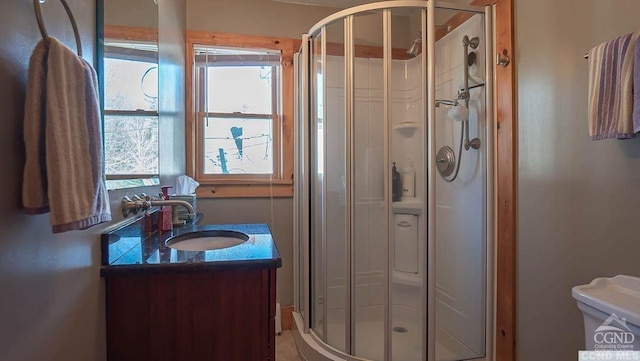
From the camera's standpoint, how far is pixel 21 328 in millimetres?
665

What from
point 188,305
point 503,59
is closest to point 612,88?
point 503,59

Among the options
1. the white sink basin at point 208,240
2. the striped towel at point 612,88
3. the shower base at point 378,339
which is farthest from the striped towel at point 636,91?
the white sink basin at point 208,240

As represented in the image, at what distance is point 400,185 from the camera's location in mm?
1960

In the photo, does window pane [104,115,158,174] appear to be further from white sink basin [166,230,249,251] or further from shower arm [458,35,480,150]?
shower arm [458,35,480,150]

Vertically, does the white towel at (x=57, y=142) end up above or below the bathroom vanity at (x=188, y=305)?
above

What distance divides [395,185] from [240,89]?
1.41 metres

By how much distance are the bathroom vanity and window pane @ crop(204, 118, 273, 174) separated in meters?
1.39

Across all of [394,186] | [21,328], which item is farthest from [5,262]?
[394,186]

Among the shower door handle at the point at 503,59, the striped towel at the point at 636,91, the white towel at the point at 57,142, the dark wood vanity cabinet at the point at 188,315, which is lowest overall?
the dark wood vanity cabinet at the point at 188,315

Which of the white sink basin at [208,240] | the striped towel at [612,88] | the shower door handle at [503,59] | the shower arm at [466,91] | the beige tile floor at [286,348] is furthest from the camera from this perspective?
the beige tile floor at [286,348]

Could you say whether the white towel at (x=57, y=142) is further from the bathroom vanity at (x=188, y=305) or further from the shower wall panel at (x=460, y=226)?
the shower wall panel at (x=460, y=226)

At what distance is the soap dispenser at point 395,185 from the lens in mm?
1912

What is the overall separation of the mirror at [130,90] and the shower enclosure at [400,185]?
97 cm

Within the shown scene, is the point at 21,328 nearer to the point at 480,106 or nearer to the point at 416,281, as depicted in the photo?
the point at 416,281
